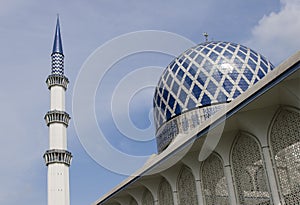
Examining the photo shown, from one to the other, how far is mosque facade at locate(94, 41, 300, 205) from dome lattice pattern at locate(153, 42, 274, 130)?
0.04 meters

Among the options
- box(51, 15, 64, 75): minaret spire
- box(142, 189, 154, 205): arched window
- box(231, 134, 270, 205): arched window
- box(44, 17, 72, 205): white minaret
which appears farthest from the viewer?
box(51, 15, 64, 75): minaret spire

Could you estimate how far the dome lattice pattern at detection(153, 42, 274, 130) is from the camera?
1524 centimetres

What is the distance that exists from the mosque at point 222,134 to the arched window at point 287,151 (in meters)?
0.02

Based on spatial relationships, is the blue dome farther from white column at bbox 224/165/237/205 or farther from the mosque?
white column at bbox 224/165/237/205

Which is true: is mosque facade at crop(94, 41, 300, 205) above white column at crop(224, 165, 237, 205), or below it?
above

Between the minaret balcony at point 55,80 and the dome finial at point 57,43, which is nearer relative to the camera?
the minaret balcony at point 55,80

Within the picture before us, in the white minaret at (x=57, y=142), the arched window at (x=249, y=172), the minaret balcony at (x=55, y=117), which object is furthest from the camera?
Answer: the minaret balcony at (x=55, y=117)

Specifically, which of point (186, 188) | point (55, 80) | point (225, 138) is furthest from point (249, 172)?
point (55, 80)

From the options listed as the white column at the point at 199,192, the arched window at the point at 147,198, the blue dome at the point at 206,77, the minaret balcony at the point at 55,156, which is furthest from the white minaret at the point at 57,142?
the white column at the point at 199,192

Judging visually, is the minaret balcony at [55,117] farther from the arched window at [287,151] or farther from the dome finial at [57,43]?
the arched window at [287,151]

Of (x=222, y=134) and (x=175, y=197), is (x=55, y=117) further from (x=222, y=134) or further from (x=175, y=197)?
(x=222, y=134)

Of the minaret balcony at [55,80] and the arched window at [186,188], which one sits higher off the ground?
the minaret balcony at [55,80]

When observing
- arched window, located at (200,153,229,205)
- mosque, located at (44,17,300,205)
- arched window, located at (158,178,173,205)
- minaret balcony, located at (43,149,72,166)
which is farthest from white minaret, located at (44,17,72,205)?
arched window, located at (200,153,229,205)

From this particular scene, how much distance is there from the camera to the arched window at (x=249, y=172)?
28.3 feet
